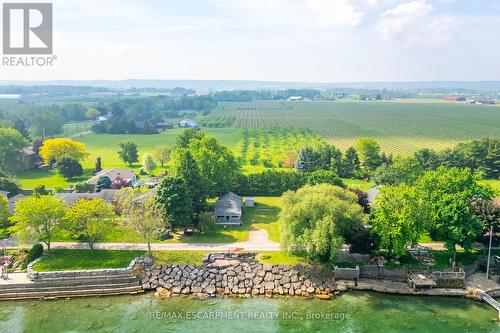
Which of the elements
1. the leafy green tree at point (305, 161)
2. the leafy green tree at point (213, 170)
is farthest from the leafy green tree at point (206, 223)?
the leafy green tree at point (305, 161)

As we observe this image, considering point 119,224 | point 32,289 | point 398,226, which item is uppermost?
point 398,226

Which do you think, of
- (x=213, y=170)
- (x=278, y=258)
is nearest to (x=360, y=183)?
(x=213, y=170)

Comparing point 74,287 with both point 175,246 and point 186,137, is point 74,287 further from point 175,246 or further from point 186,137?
point 186,137

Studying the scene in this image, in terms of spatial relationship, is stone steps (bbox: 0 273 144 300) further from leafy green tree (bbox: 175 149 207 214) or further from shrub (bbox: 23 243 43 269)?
leafy green tree (bbox: 175 149 207 214)

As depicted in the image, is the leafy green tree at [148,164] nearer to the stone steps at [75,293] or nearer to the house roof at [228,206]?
the house roof at [228,206]

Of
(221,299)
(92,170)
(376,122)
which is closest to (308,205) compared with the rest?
(221,299)

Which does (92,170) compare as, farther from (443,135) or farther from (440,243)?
(443,135)
